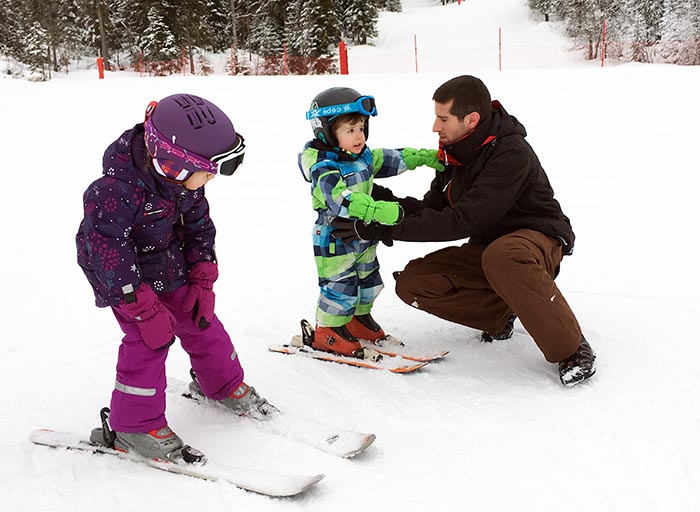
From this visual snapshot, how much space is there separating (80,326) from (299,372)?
5.81 ft

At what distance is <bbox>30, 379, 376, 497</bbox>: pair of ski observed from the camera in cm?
232

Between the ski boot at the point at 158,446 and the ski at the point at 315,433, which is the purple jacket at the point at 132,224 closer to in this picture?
the ski boot at the point at 158,446

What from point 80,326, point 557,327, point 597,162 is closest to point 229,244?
point 80,326

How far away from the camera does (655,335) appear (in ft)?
11.8

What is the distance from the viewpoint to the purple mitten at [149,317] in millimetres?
2379

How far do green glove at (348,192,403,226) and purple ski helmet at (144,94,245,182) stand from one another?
2.88ft

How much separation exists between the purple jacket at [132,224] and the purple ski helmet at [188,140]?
121mm

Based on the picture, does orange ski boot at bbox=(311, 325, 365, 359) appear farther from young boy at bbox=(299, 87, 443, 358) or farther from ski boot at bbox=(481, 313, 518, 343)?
ski boot at bbox=(481, 313, 518, 343)

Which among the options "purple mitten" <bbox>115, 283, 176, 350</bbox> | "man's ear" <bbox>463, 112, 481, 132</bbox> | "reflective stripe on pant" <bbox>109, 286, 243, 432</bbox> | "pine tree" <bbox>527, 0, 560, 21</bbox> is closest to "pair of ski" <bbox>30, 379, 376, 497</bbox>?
"reflective stripe on pant" <bbox>109, 286, 243, 432</bbox>

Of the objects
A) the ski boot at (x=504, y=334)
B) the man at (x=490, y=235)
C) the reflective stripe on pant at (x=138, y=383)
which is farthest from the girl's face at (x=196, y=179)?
the ski boot at (x=504, y=334)

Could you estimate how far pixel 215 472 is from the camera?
2430 mm

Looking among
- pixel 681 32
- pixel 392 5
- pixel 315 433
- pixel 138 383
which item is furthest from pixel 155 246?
pixel 392 5

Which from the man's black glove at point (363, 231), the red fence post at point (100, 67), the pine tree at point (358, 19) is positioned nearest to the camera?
the man's black glove at point (363, 231)

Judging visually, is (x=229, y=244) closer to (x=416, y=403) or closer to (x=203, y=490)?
(x=416, y=403)
